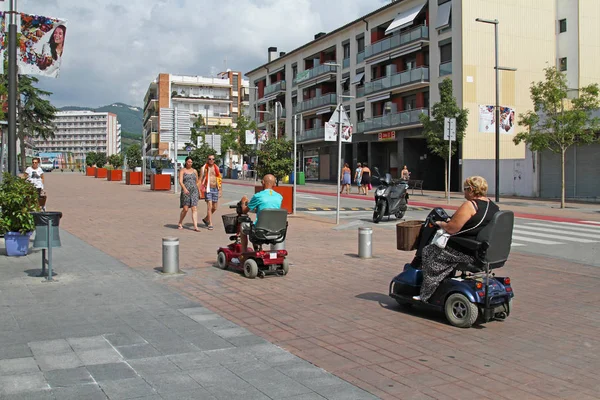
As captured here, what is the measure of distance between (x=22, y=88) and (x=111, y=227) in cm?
5823

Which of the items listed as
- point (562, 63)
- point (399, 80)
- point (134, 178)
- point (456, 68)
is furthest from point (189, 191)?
point (562, 63)

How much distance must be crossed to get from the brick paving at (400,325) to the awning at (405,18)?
113ft

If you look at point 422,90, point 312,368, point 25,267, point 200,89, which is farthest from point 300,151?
point 312,368

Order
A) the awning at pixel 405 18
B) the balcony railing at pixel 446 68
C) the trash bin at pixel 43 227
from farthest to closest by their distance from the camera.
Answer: the awning at pixel 405 18, the balcony railing at pixel 446 68, the trash bin at pixel 43 227

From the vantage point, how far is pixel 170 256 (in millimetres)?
8852

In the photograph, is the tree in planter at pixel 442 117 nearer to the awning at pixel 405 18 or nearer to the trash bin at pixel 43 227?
the awning at pixel 405 18

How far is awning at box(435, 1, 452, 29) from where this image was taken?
39.8 m

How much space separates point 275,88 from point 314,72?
34.8 feet

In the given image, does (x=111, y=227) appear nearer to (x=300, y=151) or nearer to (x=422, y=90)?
(x=422, y=90)

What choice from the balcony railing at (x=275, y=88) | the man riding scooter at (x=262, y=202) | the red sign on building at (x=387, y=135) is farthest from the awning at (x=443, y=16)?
the man riding scooter at (x=262, y=202)

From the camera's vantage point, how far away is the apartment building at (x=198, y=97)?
104 meters

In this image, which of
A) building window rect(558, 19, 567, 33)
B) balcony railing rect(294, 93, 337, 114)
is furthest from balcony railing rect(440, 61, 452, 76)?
balcony railing rect(294, 93, 337, 114)

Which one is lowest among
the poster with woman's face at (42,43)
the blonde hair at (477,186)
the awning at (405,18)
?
the blonde hair at (477,186)

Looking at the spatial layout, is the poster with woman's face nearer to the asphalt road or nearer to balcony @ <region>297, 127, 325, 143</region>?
Result: the asphalt road
